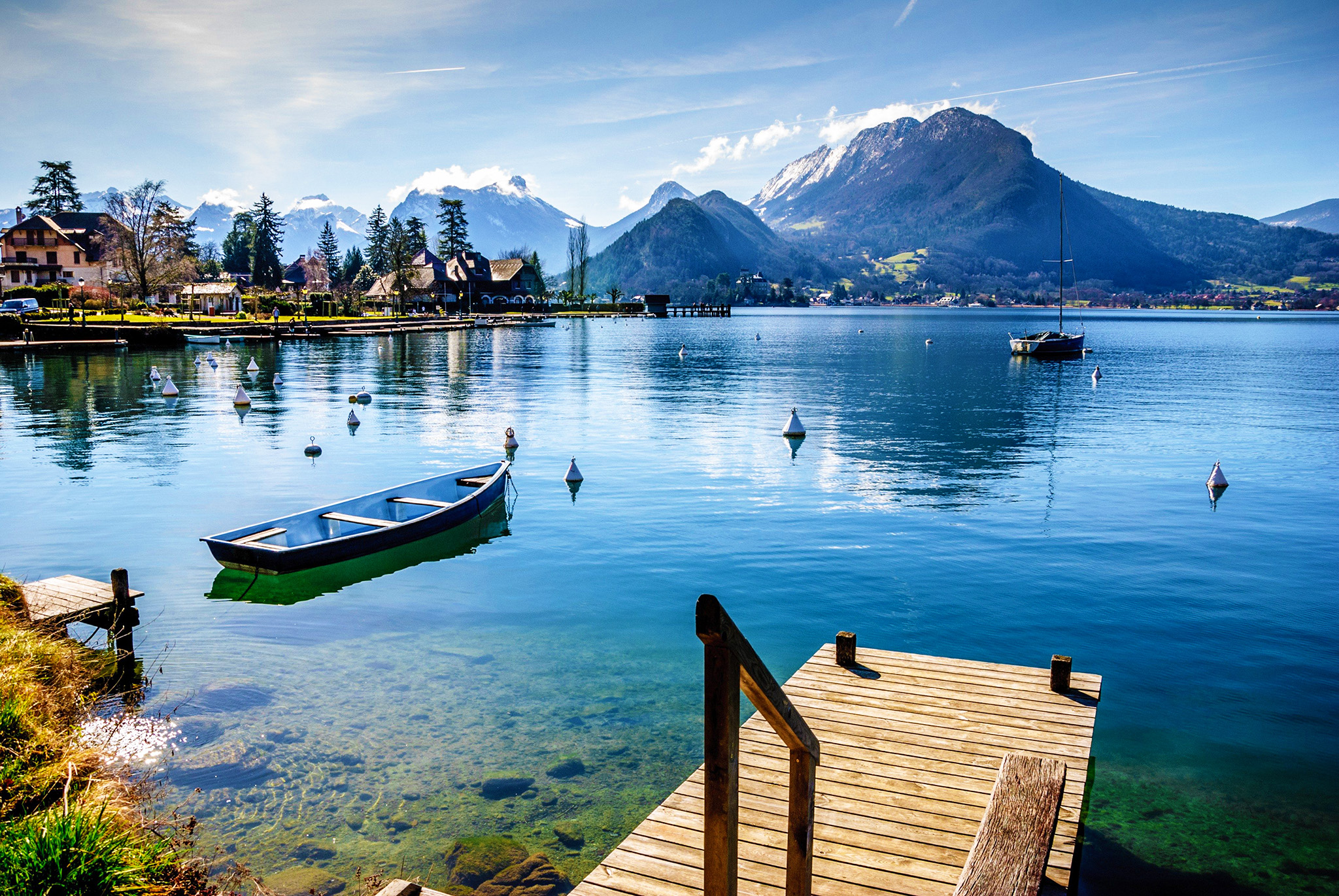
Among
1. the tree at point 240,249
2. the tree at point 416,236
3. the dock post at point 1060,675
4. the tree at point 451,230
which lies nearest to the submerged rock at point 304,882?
the dock post at point 1060,675

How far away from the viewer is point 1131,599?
17.0 metres

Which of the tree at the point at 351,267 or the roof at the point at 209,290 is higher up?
the tree at the point at 351,267

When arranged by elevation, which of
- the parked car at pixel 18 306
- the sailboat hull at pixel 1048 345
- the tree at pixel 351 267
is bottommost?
the sailboat hull at pixel 1048 345

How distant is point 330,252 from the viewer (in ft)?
620

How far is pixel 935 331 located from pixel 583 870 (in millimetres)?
146429

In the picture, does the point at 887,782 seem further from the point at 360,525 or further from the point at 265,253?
the point at 265,253

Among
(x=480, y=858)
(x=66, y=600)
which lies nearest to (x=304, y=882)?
(x=480, y=858)

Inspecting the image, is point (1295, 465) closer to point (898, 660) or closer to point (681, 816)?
point (898, 660)

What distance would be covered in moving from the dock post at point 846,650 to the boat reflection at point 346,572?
35.9ft

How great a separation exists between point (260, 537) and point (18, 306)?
94.1 m

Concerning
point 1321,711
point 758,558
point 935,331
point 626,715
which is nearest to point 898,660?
point 626,715

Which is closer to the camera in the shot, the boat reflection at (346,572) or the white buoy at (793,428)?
the boat reflection at (346,572)

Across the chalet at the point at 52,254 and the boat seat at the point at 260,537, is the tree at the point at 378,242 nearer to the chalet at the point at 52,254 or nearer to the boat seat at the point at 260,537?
the chalet at the point at 52,254

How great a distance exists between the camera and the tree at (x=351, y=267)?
16850 cm
